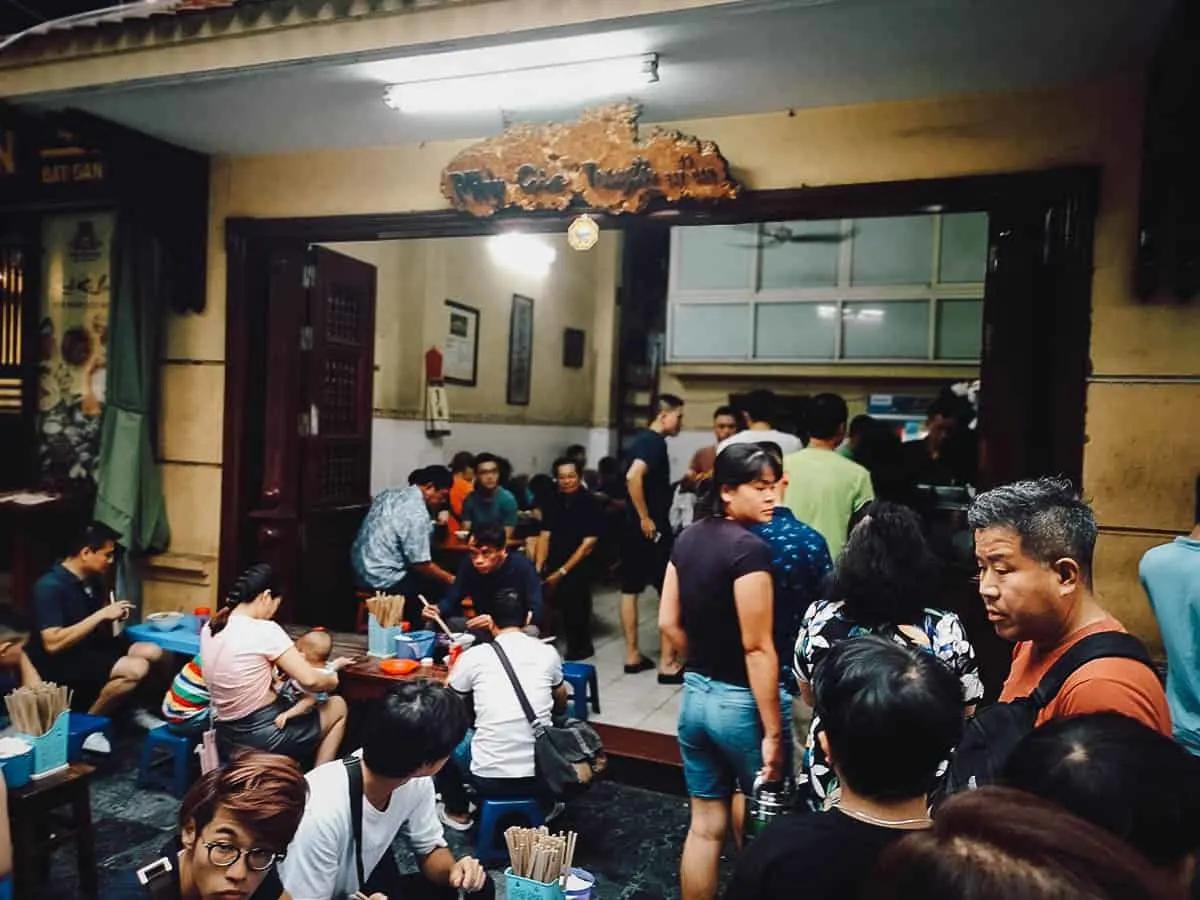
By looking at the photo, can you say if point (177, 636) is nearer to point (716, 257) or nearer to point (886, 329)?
point (716, 257)

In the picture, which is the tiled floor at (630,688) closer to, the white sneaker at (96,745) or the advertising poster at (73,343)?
the white sneaker at (96,745)

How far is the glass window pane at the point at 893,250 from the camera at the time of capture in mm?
9273

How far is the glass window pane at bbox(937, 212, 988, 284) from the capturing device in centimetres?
898

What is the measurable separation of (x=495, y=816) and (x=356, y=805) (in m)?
1.26

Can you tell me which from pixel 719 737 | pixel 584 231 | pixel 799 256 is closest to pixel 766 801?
pixel 719 737

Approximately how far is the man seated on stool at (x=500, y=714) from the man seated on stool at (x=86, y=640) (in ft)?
6.90

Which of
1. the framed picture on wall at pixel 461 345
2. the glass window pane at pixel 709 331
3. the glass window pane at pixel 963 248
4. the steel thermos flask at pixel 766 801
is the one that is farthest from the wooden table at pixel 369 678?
the glass window pane at pixel 963 248

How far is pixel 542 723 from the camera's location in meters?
3.54

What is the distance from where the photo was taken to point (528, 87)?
12.9 ft

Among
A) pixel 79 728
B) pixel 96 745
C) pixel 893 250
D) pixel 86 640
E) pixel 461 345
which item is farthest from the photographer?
pixel 893 250

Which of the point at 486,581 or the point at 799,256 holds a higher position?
the point at 799,256

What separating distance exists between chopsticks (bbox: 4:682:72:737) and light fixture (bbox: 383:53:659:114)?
2928mm

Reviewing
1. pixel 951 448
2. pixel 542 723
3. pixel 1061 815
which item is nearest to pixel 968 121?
pixel 951 448

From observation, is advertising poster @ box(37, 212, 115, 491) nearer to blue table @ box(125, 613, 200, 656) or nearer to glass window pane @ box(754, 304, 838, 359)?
blue table @ box(125, 613, 200, 656)
